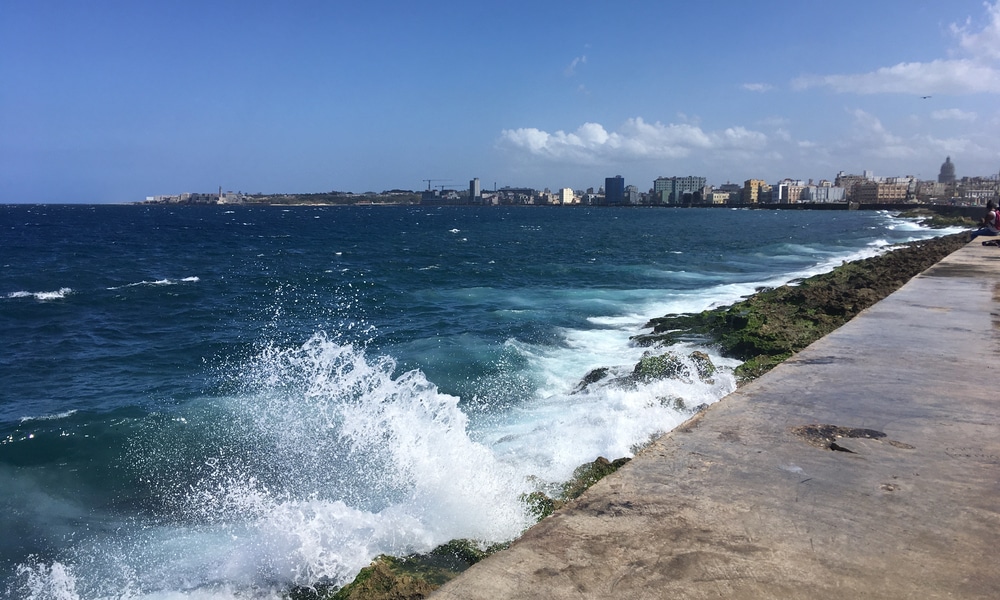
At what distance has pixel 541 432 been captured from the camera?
819 centimetres

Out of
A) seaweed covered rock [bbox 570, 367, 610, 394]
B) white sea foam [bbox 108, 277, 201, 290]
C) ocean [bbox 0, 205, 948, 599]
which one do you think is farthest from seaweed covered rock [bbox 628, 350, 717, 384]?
white sea foam [bbox 108, 277, 201, 290]

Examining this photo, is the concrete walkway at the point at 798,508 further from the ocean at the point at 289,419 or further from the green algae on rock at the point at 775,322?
the green algae on rock at the point at 775,322

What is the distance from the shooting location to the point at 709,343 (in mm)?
12438

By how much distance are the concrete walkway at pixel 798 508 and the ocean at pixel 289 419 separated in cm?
214

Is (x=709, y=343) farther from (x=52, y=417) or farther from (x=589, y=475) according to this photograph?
(x=52, y=417)

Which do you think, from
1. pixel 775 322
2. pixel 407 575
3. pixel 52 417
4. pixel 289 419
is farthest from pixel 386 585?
pixel 775 322

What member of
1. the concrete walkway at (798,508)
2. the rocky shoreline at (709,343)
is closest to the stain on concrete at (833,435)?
the concrete walkway at (798,508)

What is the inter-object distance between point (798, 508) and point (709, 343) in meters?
9.68

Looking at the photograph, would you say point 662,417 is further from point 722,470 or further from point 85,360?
point 85,360

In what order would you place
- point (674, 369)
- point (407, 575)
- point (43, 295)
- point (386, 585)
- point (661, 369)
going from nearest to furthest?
1. point (386, 585)
2. point (407, 575)
3. point (674, 369)
4. point (661, 369)
5. point (43, 295)

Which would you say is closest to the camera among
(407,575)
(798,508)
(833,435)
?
(798,508)

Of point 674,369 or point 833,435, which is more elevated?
point 833,435

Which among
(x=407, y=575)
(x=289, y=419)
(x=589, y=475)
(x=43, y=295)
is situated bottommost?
(x=289, y=419)

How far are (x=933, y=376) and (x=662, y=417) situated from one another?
8.74 feet
